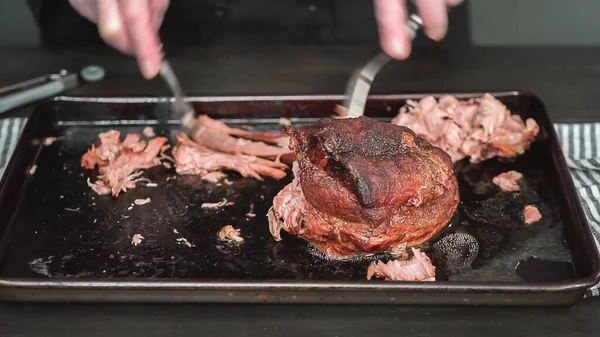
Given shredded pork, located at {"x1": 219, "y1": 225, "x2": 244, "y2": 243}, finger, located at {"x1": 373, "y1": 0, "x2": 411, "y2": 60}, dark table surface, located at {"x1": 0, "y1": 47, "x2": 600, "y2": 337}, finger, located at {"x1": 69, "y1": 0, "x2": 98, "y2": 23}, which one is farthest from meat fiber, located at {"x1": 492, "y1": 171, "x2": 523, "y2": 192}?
finger, located at {"x1": 69, "y1": 0, "x2": 98, "y2": 23}

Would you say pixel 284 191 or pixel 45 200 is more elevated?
pixel 284 191

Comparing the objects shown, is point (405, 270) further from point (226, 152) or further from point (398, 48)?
point (226, 152)

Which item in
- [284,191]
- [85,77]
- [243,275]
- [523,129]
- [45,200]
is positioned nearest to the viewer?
[243,275]

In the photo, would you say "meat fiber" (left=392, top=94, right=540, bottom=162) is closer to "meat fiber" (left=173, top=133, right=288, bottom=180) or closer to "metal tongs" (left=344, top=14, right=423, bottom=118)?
"metal tongs" (left=344, top=14, right=423, bottom=118)

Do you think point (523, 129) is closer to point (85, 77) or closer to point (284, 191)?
point (284, 191)

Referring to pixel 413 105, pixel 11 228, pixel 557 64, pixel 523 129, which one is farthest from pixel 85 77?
pixel 557 64
